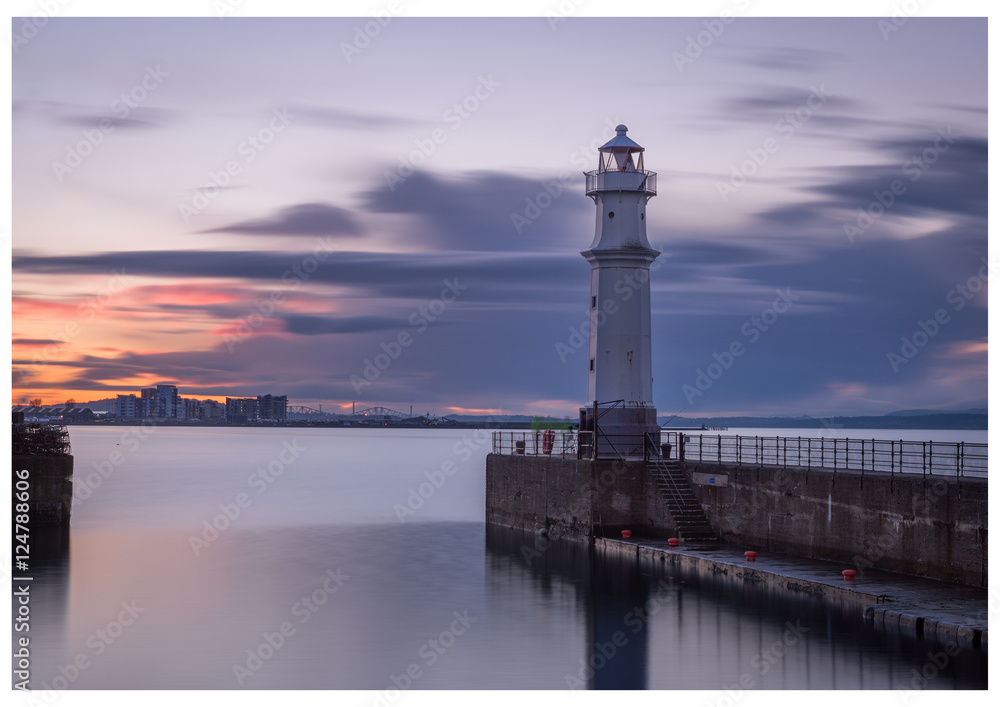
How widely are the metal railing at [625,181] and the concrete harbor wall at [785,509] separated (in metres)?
7.62

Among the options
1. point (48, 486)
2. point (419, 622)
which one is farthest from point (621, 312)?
point (48, 486)

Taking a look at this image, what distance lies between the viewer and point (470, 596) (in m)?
26.7

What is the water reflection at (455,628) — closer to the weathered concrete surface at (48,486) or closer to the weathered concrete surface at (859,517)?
the weathered concrete surface at (859,517)

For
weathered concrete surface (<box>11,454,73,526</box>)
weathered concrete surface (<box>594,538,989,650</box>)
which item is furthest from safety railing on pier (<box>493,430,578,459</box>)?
weathered concrete surface (<box>11,454,73,526</box>)

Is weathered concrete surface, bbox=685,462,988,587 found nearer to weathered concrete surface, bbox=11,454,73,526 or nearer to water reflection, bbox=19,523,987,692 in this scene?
water reflection, bbox=19,523,987,692

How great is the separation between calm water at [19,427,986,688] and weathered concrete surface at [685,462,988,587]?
2442 mm

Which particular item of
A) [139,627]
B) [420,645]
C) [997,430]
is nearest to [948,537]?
[997,430]

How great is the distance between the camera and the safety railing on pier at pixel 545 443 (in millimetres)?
34469

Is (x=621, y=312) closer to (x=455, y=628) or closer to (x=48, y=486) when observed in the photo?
(x=455, y=628)

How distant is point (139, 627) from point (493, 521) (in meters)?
17.1

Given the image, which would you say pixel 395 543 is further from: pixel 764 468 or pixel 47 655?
pixel 47 655

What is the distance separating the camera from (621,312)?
32.7 meters

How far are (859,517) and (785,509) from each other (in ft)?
Result: 9.36

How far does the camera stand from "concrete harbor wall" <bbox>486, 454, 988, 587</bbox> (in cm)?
2141
